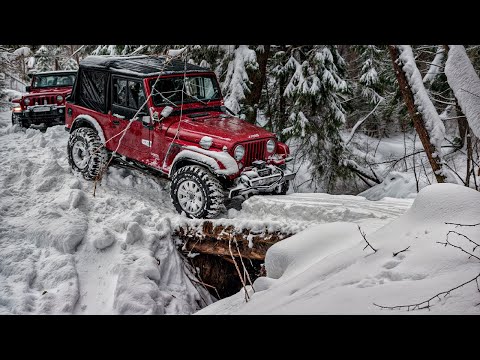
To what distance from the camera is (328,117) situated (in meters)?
9.75

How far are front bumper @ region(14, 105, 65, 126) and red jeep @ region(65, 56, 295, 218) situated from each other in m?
3.14

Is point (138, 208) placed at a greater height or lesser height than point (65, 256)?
greater

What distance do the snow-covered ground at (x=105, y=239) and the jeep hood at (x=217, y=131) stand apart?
0.88 meters

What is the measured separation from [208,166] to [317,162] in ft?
16.8

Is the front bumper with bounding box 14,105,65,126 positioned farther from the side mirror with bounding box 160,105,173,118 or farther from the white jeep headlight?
the white jeep headlight

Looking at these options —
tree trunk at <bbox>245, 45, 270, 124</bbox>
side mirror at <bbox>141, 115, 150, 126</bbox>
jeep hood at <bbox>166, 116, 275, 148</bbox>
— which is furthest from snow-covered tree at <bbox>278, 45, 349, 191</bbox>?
side mirror at <bbox>141, 115, 150, 126</bbox>

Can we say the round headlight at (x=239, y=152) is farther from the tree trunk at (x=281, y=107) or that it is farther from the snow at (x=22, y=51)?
the snow at (x=22, y=51)

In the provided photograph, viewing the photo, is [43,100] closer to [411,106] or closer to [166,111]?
[166,111]

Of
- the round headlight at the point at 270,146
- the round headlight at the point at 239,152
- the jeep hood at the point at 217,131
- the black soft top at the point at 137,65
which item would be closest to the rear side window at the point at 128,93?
the black soft top at the point at 137,65

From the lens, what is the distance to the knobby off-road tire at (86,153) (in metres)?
6.91

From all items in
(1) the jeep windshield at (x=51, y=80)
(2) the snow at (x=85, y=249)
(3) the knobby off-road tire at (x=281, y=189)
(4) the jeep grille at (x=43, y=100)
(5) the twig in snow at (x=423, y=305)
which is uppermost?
(1) the jeep windshield at (x=51, y=80)
